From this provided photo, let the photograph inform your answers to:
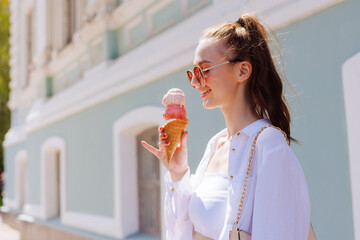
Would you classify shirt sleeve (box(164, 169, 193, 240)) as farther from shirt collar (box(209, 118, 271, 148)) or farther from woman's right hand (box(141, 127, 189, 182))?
shirt collar (box(209, 118, 271, 148))

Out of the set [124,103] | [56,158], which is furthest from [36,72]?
[124,103]

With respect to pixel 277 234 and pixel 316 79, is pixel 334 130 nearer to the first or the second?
pixel 316 79

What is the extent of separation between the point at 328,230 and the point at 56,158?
25.3ft

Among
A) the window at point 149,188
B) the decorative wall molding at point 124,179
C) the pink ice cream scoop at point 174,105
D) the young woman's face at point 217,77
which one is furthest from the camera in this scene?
the decorative wall molding at point 124,179

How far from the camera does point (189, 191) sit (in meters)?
1.97

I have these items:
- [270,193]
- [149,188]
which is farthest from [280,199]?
[149,188]

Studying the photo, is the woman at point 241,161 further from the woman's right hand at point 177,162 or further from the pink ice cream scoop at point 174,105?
the pink ice cream scoop at point 174,105

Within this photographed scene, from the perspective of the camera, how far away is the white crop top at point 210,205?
5.71 ft

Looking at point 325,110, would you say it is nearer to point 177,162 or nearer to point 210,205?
point 177,162

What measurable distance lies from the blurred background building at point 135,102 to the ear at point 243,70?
4.24 ft

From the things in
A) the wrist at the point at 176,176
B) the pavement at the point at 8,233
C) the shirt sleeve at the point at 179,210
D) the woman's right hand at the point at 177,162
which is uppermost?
the woman's right hand at the point at 177,162

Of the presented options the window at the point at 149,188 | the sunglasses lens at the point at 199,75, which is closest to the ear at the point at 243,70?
the sunglasses lens at the point at 199,75

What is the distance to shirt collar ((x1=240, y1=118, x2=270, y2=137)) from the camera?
5.44ft

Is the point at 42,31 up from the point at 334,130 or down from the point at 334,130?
up
